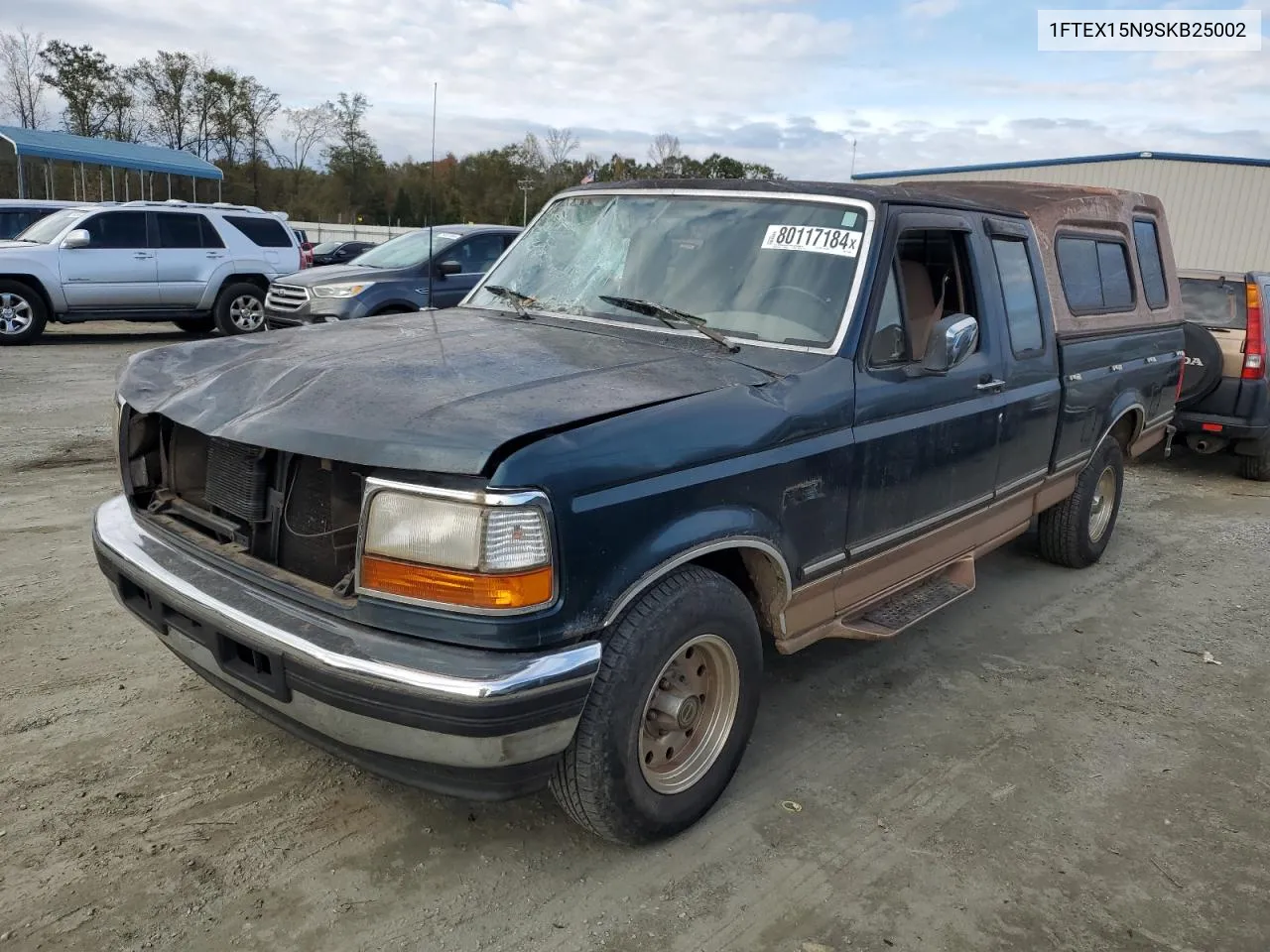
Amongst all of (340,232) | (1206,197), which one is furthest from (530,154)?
(1206,197)

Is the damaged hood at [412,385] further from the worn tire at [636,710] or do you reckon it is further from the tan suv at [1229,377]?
the tan suv at [1229,377]

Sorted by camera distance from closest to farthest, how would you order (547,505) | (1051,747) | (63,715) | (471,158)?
(547,505) < (63,715) < (1051,747) < (471,158)

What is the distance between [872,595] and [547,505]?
5.98 ft

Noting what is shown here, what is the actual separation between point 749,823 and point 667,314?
182cm

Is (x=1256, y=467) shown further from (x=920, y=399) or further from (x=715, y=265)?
(x=715, y=265)

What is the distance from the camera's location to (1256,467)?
855cm

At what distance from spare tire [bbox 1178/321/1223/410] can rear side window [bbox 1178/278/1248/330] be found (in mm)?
482

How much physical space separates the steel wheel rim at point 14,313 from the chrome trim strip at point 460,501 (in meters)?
12.7

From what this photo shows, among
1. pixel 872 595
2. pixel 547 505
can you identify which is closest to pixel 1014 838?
pixel 872 595

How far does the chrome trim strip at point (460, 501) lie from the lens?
225 centimetres

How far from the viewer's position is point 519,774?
2.40m

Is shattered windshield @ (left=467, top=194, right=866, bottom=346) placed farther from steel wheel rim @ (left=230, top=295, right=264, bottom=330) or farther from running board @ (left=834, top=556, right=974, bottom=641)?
steel wheel rim @ (left=230, top=295, right=264, bottom=330)

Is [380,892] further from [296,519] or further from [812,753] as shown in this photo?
[812,753]

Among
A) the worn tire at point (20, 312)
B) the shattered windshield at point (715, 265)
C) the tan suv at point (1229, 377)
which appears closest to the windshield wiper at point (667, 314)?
the shattered windshield at point (715, 265)
